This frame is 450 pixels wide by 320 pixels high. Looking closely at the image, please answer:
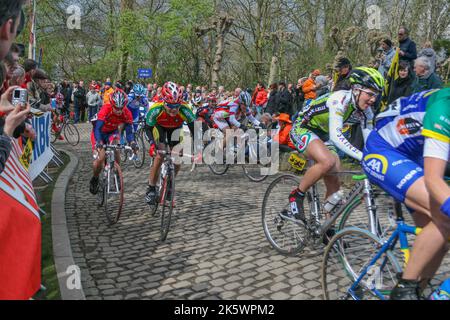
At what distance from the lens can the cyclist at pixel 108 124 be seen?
7156 millimetres

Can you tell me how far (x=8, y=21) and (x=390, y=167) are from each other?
2.41 m

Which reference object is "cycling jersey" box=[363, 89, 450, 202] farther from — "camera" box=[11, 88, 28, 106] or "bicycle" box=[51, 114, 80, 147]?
"bicycle" box=[51, 114, 80, 147]

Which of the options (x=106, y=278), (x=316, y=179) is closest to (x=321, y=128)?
(x=316, y=179)

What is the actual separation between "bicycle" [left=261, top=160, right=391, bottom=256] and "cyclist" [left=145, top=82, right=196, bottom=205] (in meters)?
1.79

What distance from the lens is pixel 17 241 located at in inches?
110

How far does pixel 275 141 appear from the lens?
10.1 metres

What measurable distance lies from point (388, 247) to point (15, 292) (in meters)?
2.36

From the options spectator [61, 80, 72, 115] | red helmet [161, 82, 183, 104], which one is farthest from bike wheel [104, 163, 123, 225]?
spectator [61, 80, 72, 115]

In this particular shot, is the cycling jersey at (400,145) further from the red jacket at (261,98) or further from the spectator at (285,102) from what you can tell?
the red jacket at (261,98)

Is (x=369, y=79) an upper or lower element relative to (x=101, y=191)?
upper

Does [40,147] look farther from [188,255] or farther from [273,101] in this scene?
[273,101]

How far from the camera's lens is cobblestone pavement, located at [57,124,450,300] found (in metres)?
4.33

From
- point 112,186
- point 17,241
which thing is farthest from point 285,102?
point 17,241
